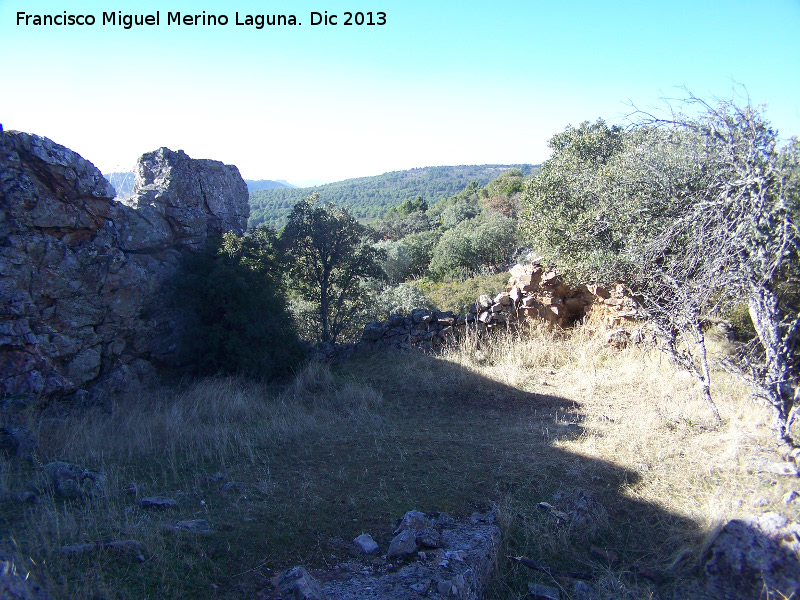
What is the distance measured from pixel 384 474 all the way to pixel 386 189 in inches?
2481

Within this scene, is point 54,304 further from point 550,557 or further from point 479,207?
point 479,207

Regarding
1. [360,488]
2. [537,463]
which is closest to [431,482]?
[360,488]

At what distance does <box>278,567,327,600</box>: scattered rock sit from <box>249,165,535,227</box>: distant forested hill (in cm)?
3826

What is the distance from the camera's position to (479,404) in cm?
766

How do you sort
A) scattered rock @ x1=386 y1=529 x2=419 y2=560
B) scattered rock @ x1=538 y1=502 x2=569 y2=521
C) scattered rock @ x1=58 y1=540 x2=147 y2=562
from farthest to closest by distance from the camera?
scattered rock @ x1=538 y1=502 x2=569 y2=521 → scattered rock @ x1=386 y1=529 x2=419 y2=560 → scattered rock @ x1=58 y1=540 x2=147 y2=562

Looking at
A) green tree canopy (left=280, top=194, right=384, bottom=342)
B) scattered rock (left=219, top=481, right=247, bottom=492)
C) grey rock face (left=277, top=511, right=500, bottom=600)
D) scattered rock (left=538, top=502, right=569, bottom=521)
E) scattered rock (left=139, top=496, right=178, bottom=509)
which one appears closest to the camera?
grey rock face (left=277, top=511, right=500, bottom=600)

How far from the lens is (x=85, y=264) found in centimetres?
764

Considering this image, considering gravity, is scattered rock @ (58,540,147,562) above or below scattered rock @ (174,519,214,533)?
above

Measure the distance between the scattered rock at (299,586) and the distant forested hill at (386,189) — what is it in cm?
3826

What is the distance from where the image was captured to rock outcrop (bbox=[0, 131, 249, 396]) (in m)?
6.81

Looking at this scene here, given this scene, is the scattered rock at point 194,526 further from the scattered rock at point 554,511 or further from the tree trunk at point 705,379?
the tree trunk at point 705,379

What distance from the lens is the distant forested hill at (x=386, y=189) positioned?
47091mm

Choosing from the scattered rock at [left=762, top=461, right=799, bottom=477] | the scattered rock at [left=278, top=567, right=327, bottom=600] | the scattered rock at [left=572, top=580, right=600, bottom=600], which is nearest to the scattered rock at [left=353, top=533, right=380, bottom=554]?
the scattered rock at [left=278, top=567, right=327, bottom=600]

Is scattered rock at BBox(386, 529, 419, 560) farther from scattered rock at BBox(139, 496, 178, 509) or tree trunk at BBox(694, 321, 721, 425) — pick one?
Result: tree trunk at BBox(694, 321, 721, 425)
